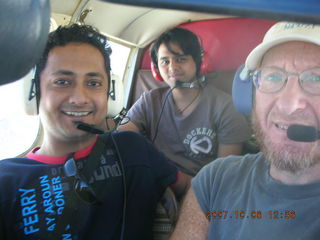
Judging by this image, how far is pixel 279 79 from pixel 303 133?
218 mm

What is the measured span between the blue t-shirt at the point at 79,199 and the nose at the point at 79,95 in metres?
0.23

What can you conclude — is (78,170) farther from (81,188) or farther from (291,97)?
(291,97)

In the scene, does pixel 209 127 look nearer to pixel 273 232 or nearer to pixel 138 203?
pixel 138 203

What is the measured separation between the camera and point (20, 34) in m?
0.45

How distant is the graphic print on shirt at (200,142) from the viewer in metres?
2.13

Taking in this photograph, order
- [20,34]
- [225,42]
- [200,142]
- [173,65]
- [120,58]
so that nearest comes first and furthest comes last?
[20,34], [200,142], [173,65], [225,42], [120,58]

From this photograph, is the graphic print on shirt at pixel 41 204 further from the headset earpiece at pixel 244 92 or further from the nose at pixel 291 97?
the nose at pixel 291 97

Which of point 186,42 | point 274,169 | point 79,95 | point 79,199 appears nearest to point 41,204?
point 79,199

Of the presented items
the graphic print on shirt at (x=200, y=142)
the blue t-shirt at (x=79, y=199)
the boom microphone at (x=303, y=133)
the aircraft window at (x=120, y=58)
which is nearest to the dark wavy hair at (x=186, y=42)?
the graphic print on shirt at (x=200, y=142)

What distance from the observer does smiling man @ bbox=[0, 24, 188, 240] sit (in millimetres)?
1288

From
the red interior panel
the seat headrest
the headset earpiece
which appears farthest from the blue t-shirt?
the red interior panel

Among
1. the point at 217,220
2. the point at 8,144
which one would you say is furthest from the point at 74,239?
the point at 8,144

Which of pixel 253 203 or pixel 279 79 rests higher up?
pixel 279 79

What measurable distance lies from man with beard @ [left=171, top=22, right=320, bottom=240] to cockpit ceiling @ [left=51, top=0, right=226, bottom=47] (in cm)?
75
